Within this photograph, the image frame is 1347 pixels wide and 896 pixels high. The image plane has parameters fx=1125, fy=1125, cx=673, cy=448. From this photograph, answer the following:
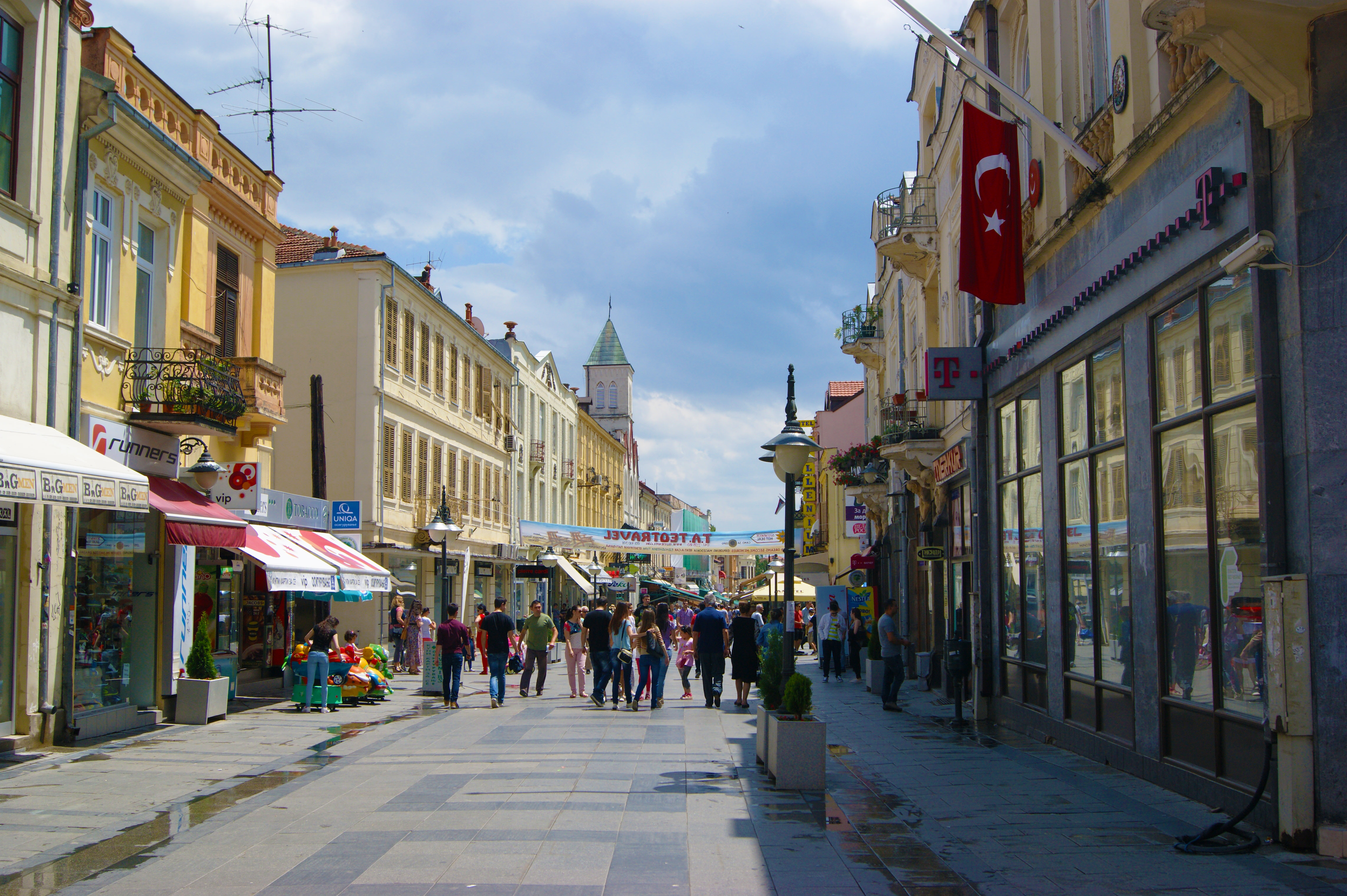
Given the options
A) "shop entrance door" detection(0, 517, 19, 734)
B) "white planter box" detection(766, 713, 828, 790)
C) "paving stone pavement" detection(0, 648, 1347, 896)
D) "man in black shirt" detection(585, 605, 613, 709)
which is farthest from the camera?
"man in black shirt" detection(585, 605, 613, 709)

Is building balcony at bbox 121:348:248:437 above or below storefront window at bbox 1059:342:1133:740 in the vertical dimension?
above

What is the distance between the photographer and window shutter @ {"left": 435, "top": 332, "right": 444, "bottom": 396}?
34.0 m

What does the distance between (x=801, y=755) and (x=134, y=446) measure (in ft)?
30.7

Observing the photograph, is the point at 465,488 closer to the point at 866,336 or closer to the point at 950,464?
the point at 866,336

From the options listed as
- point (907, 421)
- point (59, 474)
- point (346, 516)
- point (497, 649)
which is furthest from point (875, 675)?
point (59, 474)

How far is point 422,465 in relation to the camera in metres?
32.5

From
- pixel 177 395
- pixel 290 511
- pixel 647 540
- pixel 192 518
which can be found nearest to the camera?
pixel 192 518

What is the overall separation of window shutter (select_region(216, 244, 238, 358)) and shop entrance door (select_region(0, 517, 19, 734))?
609cm

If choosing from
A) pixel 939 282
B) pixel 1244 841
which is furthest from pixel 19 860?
pixel 939 282

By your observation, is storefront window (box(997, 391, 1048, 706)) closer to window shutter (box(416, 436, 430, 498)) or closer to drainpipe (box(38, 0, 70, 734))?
drainpipe (box(38, 0, 70, 734))

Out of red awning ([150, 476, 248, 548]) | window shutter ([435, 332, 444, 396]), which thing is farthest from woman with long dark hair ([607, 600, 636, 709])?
window shutter ([435, 332, 444, 396])

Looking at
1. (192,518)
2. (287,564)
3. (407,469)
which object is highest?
(407,469)

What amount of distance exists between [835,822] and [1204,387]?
444 cm

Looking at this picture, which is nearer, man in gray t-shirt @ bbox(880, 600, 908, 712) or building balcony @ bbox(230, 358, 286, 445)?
man in gray t-shirt @ bbox(880, 600, 908, 712)
